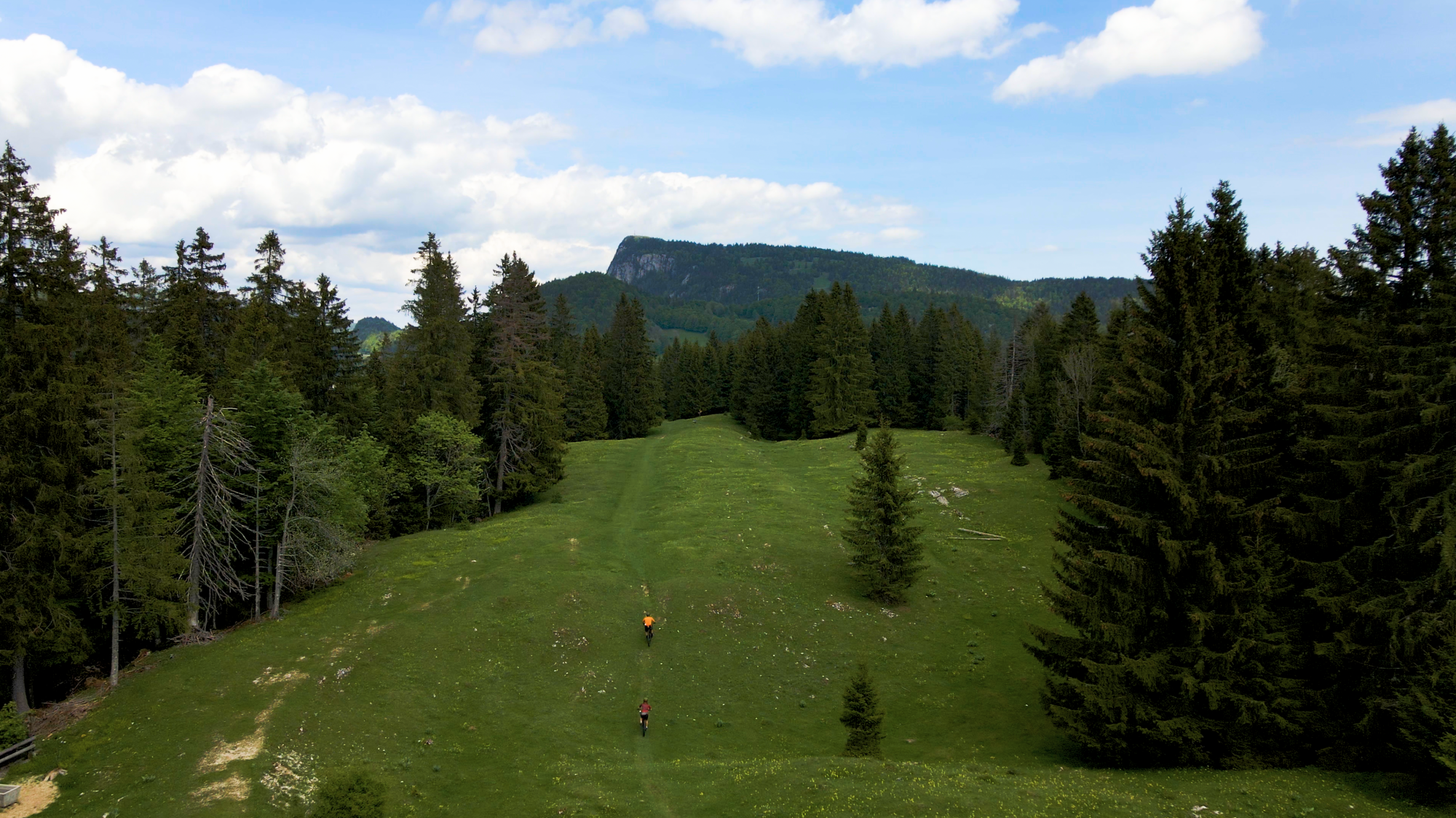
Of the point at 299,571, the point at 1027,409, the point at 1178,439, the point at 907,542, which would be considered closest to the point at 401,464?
the point at 299,571

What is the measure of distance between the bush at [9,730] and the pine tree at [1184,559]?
34.7m

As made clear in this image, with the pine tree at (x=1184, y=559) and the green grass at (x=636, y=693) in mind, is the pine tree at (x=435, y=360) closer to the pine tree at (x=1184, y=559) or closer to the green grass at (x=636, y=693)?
the green grass at (x=636, y=693)

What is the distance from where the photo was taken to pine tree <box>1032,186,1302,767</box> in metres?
23.2

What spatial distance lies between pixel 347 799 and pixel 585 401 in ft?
262

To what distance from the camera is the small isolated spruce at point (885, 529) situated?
133 feet

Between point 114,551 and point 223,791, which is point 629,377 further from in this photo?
point 223,791

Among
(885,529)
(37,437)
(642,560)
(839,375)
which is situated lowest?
(642,560)

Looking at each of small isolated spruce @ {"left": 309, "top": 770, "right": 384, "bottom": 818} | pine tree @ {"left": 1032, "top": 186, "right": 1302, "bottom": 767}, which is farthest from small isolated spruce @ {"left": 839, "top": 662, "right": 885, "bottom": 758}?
small isolated spruce @ {"left": 309, "top": 770, "right": 384, "bottom": 818}

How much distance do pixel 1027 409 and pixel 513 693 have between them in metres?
58.4

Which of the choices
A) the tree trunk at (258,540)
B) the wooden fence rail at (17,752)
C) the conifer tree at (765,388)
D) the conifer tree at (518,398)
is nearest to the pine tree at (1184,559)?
the wooden fence rail at (17,752)

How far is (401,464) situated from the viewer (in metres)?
51.4

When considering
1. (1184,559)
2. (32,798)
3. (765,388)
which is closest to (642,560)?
(32,798)

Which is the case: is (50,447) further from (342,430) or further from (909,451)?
(909,451)

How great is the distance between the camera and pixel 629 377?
10062 cm
